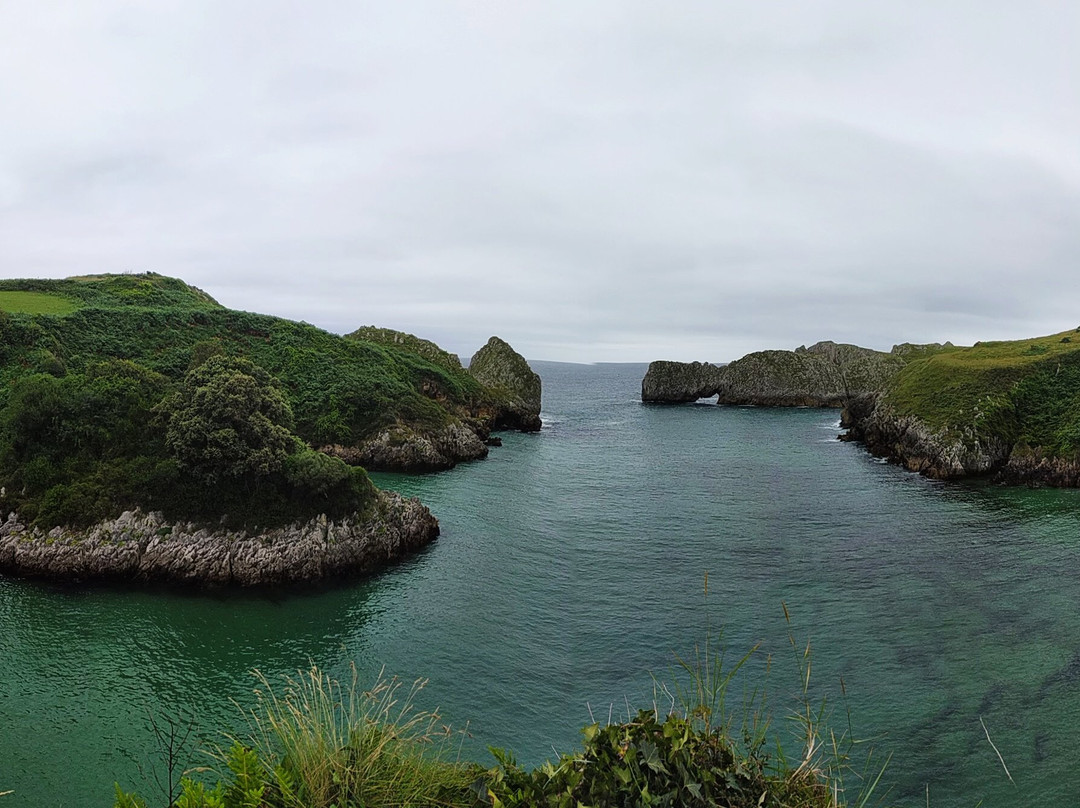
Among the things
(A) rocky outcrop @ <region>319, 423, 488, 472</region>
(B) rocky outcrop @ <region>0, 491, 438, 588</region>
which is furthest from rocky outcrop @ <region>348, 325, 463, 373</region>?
(B) rocky outcrop @ <region>0, 491, 438, 588</region>

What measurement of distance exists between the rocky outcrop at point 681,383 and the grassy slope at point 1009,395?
48478 mm

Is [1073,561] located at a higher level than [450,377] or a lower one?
lower

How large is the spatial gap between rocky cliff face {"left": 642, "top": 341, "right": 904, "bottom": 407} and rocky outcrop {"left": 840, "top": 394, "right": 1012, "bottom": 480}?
148 ft

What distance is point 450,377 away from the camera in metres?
73.1

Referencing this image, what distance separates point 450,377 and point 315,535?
47092 mm

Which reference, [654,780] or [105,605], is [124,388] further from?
[654,780]

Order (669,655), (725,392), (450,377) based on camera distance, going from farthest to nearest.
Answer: (725,392) < (450,377) < (669,655)

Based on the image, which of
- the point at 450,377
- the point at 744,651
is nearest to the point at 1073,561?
the point at 744,651

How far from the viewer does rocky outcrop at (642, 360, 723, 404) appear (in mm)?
113625

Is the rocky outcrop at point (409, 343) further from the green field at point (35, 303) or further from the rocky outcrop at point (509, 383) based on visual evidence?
the green field at point (35, 303)

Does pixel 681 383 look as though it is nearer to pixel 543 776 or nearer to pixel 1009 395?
pixel 1009 395

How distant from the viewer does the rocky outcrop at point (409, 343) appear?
289 ft

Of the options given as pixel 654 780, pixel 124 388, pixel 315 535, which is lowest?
pixel 315 535

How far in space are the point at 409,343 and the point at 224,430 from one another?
211 ft
